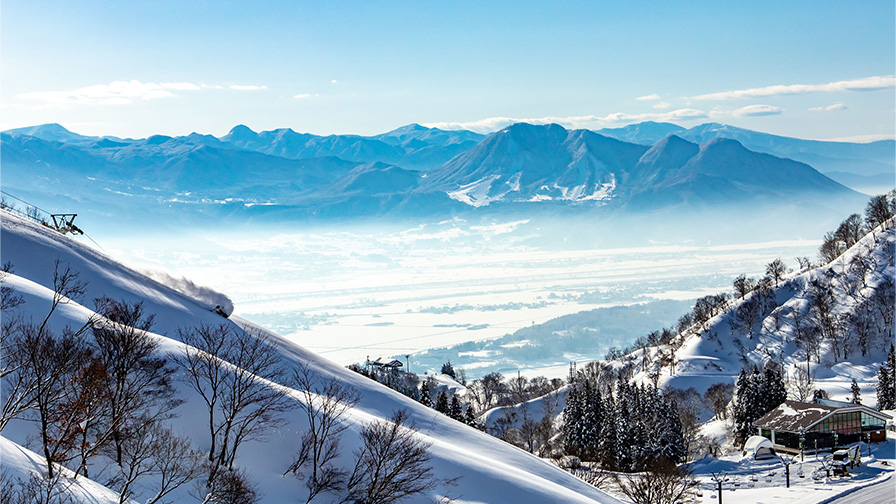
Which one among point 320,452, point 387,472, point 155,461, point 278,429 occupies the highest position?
point 155,461

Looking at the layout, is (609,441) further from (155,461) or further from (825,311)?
(825,311)

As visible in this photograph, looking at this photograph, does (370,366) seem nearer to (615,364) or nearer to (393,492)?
(615,364)

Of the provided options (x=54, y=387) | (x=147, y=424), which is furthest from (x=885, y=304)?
(x=54, y=387)

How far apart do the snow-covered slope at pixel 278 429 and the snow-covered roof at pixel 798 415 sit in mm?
37752

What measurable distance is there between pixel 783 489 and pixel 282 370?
123 ft

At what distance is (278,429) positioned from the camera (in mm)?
31797

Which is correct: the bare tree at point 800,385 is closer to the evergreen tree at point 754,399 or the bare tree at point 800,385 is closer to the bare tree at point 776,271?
the evergreen tree at point 754,399

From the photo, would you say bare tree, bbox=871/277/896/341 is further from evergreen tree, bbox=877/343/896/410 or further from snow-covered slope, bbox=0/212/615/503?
A: snow-covered slope, bbox=0/212/615/503

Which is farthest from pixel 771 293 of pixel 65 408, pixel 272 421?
pixel 65 408

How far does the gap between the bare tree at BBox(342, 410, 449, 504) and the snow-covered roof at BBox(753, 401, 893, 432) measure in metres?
51.1

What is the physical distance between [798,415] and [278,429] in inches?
2295

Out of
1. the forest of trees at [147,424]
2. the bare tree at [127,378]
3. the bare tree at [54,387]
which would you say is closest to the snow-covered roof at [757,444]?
the forest of trees at [147,424]

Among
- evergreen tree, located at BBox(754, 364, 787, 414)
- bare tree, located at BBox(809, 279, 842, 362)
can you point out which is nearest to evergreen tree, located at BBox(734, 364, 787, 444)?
evergreen tree, located at BBox(754, 364, 787, 414)

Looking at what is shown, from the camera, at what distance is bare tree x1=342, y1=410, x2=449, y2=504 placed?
27.7 meters
